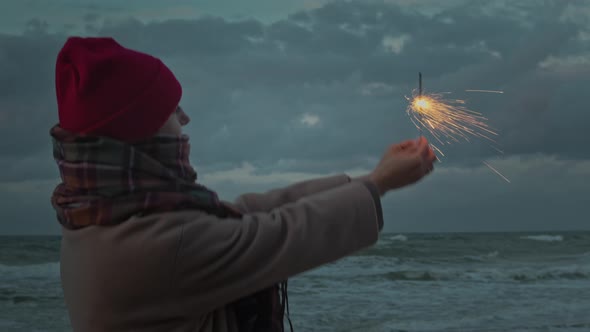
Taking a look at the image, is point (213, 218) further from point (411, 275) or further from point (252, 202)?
point (411, 275)

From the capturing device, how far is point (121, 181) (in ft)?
3.54

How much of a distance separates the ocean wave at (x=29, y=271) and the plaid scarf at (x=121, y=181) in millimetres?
13174

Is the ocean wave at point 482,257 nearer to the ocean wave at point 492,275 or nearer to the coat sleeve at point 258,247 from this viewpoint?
the ocean wave at point 492,275

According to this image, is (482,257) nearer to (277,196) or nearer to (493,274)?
(493,274)

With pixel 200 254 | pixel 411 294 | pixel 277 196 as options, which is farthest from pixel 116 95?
pixel 411 294

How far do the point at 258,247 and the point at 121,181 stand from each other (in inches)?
9.7

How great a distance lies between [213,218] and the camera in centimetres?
111

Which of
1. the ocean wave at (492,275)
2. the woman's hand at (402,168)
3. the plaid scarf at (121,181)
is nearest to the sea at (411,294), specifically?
the ocean wave at (492,275)

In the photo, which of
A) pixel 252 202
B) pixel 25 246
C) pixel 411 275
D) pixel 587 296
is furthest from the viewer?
pixel 25 246

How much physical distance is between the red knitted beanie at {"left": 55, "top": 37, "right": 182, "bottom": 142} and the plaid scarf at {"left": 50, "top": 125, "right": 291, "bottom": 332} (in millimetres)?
26

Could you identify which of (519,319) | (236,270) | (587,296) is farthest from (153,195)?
(587,296)

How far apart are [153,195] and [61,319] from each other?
7901mm

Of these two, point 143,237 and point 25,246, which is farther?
point 25,246

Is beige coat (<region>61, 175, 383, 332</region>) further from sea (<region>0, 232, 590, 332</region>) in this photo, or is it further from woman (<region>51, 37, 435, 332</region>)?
sea (<region>0, 232, 590, 332</region>)
